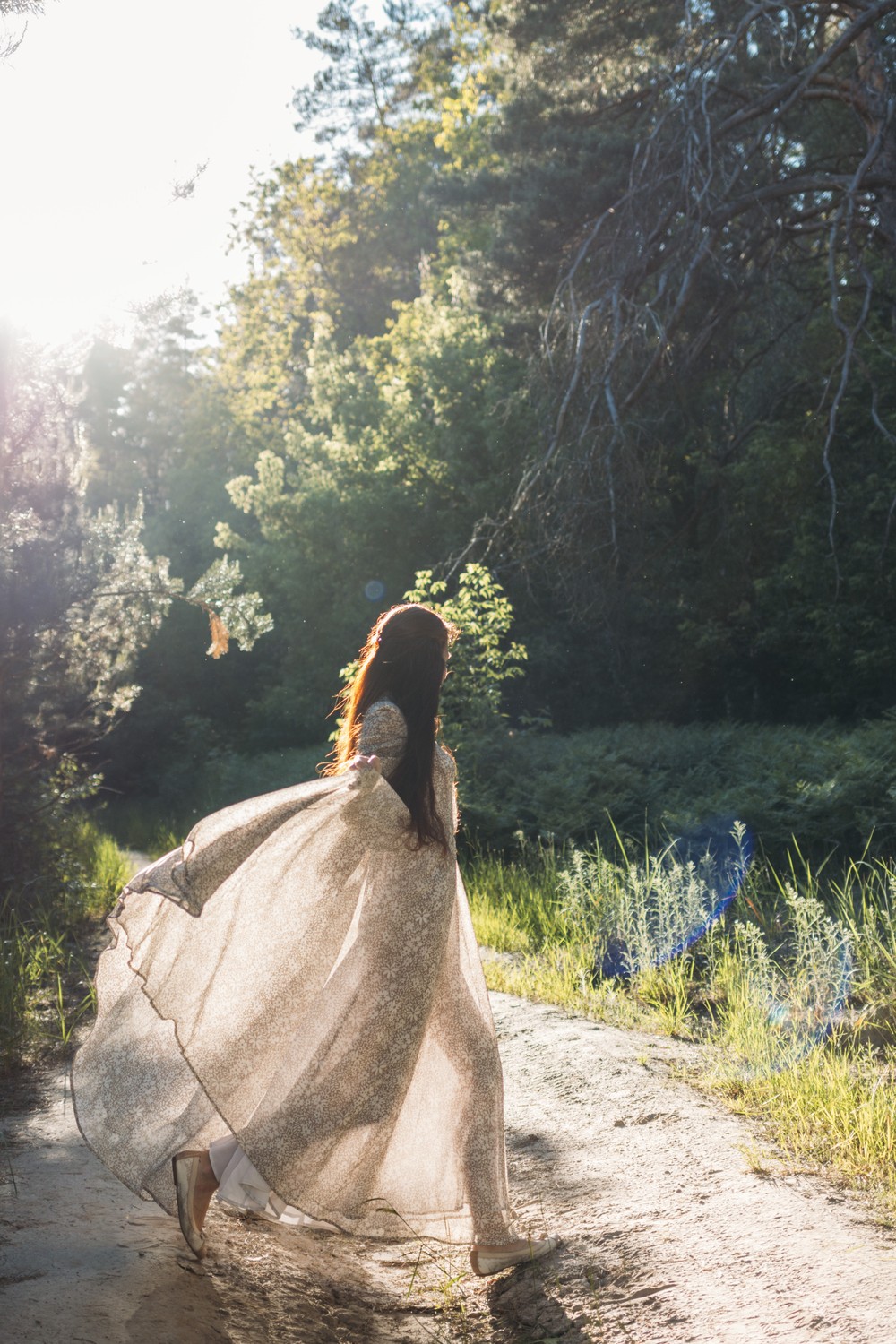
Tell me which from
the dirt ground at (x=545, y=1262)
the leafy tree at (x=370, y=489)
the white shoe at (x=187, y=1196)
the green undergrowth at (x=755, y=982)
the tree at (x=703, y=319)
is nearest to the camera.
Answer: the dirt ground at (x=545, y=1262)

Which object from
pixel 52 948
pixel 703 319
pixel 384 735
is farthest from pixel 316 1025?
pixel 703 319

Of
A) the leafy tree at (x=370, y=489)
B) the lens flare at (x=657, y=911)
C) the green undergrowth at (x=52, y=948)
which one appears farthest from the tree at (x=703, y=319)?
the green undergrowth at (x=52, y=948)

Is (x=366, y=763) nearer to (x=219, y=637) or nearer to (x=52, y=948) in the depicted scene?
(x=219, y=637)

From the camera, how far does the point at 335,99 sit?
33.2 metres

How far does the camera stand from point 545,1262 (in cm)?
357

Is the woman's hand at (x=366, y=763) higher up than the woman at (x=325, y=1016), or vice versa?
the woman's hand at (x=366, y=763)

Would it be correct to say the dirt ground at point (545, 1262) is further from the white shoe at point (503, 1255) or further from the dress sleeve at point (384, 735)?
the dress sleeve at point (384, 735)

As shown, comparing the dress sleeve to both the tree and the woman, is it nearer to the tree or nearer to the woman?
the woman

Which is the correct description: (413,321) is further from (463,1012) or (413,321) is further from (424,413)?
(463,1012)

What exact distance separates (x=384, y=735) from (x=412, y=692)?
0.53ft

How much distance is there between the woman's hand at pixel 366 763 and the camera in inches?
141

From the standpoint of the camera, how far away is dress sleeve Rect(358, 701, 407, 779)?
3.67 m

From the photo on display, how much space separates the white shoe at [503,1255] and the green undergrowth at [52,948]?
3.06 metres

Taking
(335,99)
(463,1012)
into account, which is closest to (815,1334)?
(463,1012)
